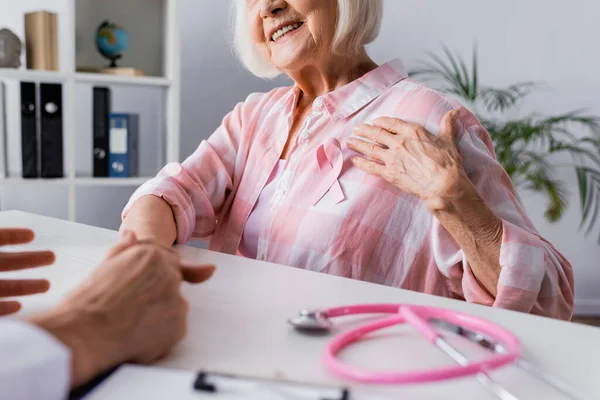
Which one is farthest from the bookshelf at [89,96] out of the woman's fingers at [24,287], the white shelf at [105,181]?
the woman's fingers at [24,287]

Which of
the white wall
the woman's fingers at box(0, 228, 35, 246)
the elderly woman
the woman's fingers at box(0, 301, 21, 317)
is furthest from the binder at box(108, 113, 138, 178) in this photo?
the woman's fingers at box(0, 301, 21, 317)

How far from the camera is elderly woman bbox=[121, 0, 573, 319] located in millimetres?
903

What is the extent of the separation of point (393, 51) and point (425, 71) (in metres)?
0.24

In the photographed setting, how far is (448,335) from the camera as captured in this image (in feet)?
1.76

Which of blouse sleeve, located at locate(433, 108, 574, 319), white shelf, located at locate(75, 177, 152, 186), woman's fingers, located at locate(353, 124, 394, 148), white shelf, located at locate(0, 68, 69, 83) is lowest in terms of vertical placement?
white shelf, located at locate(75, 177, 152, 186)

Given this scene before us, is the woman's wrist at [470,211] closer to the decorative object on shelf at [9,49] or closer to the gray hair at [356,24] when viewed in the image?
the gray hair at [356,24]

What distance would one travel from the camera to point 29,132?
7.02 ft

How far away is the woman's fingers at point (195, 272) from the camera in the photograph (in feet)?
1.86

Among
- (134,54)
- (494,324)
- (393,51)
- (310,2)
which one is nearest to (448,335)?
(494,324)

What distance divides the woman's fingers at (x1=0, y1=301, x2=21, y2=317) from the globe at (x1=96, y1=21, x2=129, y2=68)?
190 centimetres

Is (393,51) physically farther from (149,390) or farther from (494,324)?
(149,390)

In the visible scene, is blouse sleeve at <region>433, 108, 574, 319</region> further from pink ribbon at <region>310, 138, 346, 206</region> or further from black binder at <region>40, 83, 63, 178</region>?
black binder at <region>40, 83, 63, 178</region>

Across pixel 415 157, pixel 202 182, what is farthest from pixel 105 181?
pixel 415 157

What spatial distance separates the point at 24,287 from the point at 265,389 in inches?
14.0
